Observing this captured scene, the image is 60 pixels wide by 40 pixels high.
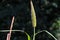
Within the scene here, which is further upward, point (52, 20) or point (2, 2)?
point (2, 2)

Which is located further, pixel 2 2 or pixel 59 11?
pixel 59 11

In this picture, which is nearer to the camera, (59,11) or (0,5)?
(0,5)

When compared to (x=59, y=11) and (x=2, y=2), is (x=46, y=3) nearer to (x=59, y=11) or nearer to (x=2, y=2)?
(x=59, y=11)

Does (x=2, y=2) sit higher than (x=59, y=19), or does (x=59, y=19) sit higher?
(x=2, y=2)

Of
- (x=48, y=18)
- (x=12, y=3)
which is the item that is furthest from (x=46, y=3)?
(x=12, y=3)

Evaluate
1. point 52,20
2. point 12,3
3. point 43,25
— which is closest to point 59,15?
point 52,20

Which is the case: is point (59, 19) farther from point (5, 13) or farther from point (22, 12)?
point (5, 13)
